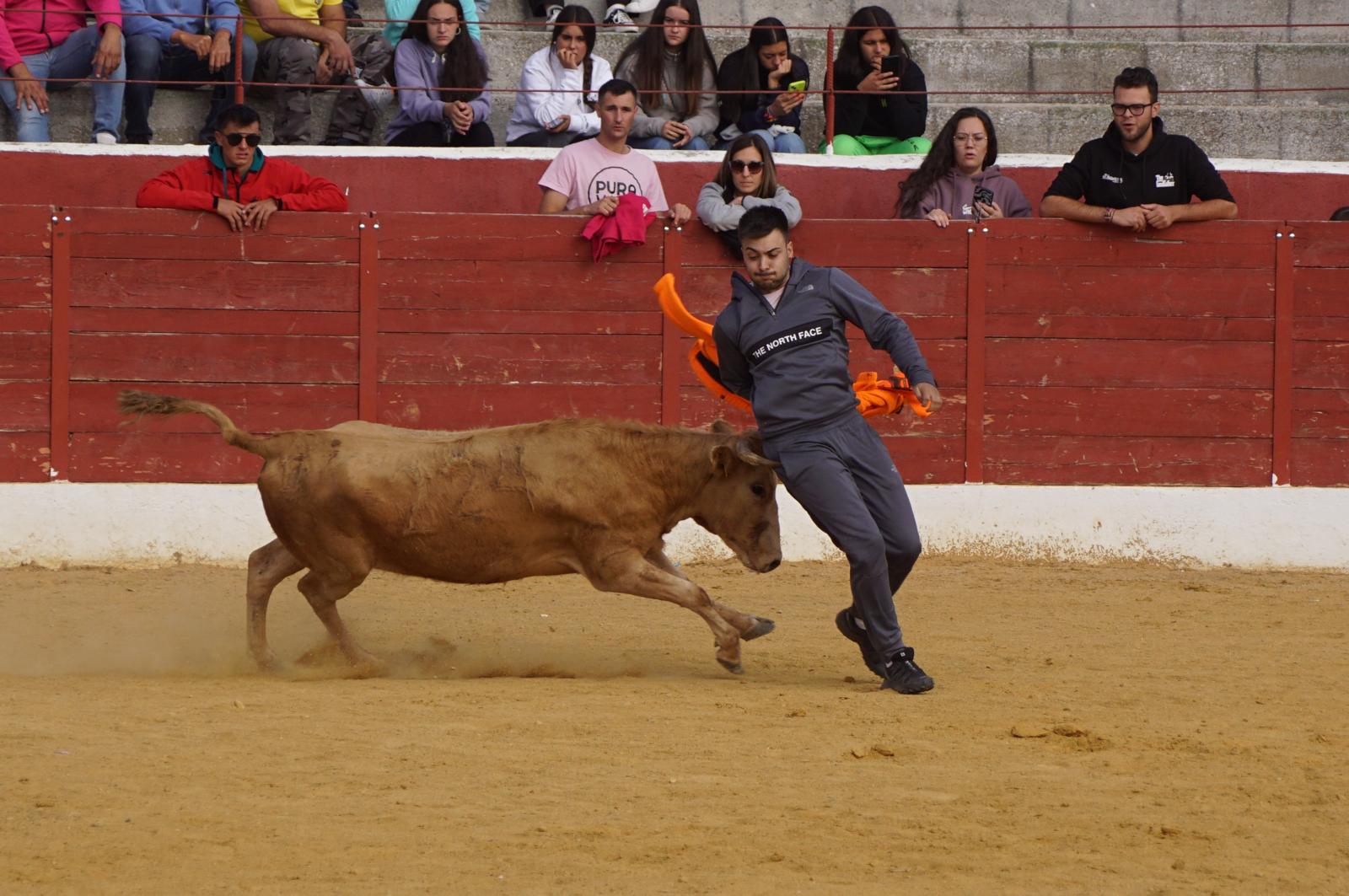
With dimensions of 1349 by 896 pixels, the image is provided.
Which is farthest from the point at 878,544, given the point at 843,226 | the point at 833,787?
the point at 843,226

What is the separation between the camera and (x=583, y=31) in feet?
33.6

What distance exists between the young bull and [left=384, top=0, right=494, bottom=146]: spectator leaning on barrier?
4.21 meters

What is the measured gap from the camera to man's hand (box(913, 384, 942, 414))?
5617 mm

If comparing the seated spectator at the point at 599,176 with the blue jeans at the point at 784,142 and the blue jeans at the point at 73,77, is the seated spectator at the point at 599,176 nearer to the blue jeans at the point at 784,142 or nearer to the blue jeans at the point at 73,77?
the blue jeans at the point at 784,142

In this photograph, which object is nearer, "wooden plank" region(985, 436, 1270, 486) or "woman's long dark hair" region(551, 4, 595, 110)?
"wooden plank" region(985, 436, 1270, 486)

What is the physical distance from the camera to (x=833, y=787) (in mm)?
4379

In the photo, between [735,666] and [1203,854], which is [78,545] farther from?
[1203,854]

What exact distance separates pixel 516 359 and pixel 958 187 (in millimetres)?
2611

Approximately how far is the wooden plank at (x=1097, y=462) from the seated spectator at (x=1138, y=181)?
120 centimetres

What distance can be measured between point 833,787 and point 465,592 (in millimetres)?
4288

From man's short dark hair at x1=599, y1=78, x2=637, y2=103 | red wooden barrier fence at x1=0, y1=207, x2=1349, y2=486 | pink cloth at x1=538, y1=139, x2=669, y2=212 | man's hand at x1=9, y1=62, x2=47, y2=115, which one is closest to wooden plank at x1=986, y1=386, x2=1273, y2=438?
red wooden barrier fence at x1=0, y1=207, x2=1349, y2=486

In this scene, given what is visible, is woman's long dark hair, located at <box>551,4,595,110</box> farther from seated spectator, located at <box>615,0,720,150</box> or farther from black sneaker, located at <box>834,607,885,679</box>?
black sneaker, located at <box>834,607,885,679</box>

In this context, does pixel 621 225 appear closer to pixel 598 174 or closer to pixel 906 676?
pixel 598 174

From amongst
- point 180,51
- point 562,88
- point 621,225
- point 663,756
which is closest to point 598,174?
point 621,225
